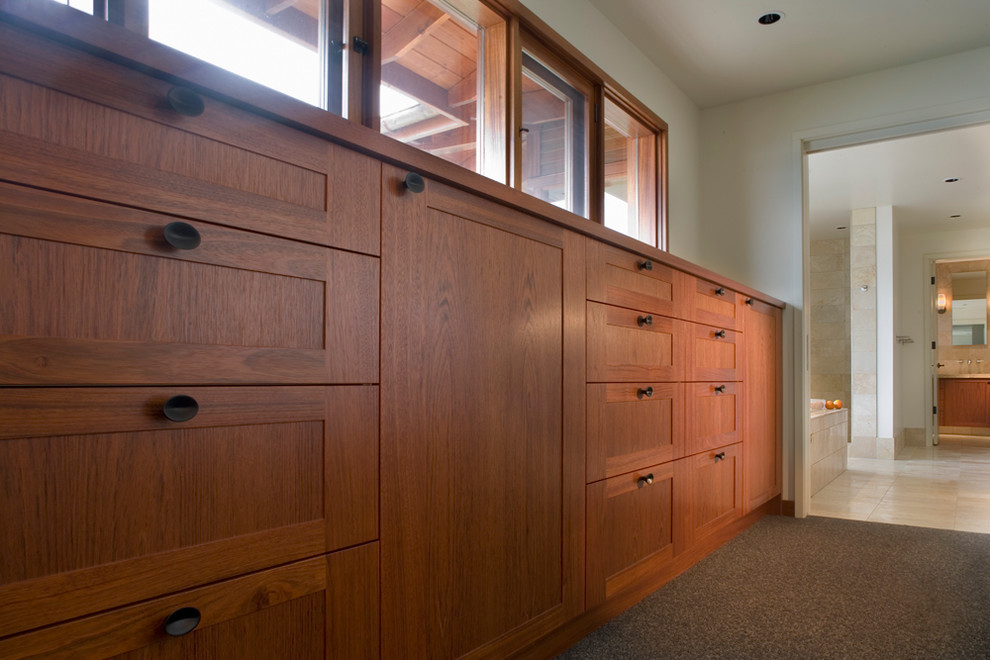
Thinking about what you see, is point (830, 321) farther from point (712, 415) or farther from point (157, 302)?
point (157, 302)

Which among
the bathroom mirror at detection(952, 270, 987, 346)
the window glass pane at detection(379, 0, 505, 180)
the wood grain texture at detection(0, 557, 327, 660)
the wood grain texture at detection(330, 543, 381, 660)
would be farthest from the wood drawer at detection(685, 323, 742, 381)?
the bathroom mirror at detection(952, 270, 987, 346)

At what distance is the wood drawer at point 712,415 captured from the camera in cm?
232

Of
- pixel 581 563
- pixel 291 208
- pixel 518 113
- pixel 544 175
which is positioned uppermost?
pixel 518 113

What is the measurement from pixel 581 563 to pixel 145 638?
1094 millimetres

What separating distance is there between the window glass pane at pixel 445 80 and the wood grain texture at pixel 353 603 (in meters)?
1.18

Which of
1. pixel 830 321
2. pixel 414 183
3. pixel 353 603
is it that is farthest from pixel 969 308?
pixel 353 603

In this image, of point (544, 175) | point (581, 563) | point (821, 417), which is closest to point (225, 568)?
point (581, 563)

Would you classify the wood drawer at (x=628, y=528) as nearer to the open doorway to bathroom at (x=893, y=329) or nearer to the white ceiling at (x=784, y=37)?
the open doorway to bathroom at (x=893, y=329)

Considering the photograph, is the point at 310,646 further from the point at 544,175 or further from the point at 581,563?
the point at 544,175

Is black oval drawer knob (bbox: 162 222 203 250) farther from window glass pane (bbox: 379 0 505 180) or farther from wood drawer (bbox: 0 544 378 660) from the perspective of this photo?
window glass pane (bbox: 379 0 505 180)

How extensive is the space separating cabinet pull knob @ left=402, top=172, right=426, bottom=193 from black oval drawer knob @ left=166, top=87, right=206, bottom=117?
0.39 metres

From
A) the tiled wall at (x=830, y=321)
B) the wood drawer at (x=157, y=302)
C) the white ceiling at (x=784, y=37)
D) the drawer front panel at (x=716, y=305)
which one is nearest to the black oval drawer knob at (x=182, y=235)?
the wood drawer at (x=157, y=302)

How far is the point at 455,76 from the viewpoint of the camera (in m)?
2.11

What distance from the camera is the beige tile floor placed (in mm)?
3336
